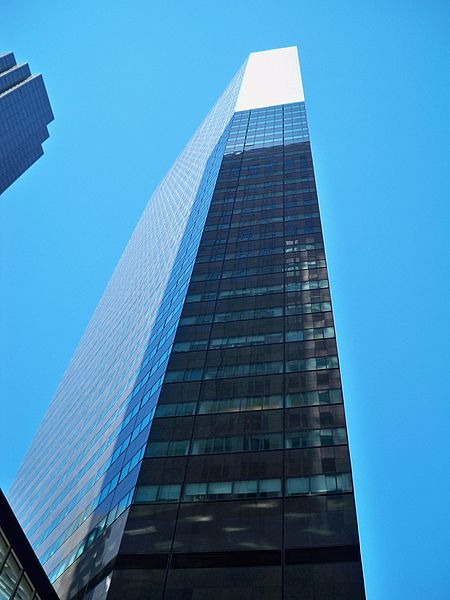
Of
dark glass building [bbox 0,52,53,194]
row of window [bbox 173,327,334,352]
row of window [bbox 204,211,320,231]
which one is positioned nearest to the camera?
row of window [bbox 173,327,334,352]

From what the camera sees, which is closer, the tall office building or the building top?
the tall office building

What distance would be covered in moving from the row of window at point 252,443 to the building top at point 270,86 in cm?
10916

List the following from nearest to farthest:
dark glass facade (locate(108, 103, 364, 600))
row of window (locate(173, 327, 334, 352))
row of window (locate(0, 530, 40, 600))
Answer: row of window (locate(0, 530, 40, 600)) → dark glass facade (locate(108, 103, 364, 600)) → row of window (locate(173, 327, 334, 352))

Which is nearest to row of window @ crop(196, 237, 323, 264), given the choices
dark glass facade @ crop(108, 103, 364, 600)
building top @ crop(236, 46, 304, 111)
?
dark glass facade @ crop(108, 103, 364, 600)

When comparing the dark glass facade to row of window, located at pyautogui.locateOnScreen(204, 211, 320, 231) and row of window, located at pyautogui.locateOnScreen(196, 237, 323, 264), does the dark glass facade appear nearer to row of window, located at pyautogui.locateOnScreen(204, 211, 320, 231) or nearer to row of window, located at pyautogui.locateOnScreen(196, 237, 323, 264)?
row of window, located at pyautogui.locateOnScreen(196, 237, 323, 264)

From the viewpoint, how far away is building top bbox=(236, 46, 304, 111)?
133250mm

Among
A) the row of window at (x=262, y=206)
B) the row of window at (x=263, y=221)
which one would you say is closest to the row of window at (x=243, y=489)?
the row of window at (x=263, y=221)

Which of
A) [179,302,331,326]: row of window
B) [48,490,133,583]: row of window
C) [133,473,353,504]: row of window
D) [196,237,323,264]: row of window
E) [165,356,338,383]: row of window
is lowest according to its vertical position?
[48,490,133,583]: row of window

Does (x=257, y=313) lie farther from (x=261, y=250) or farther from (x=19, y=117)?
(x=19, y=117)

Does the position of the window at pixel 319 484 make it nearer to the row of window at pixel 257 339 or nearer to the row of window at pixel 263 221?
the row of window at pixel 257 339

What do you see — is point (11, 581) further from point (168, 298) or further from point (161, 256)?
point (161, 256)

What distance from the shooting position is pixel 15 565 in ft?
83.0

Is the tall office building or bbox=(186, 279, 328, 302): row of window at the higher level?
bbox=(186, 279, 328, 302): row of window

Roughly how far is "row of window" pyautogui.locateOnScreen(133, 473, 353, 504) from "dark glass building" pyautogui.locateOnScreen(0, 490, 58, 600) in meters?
9.07
